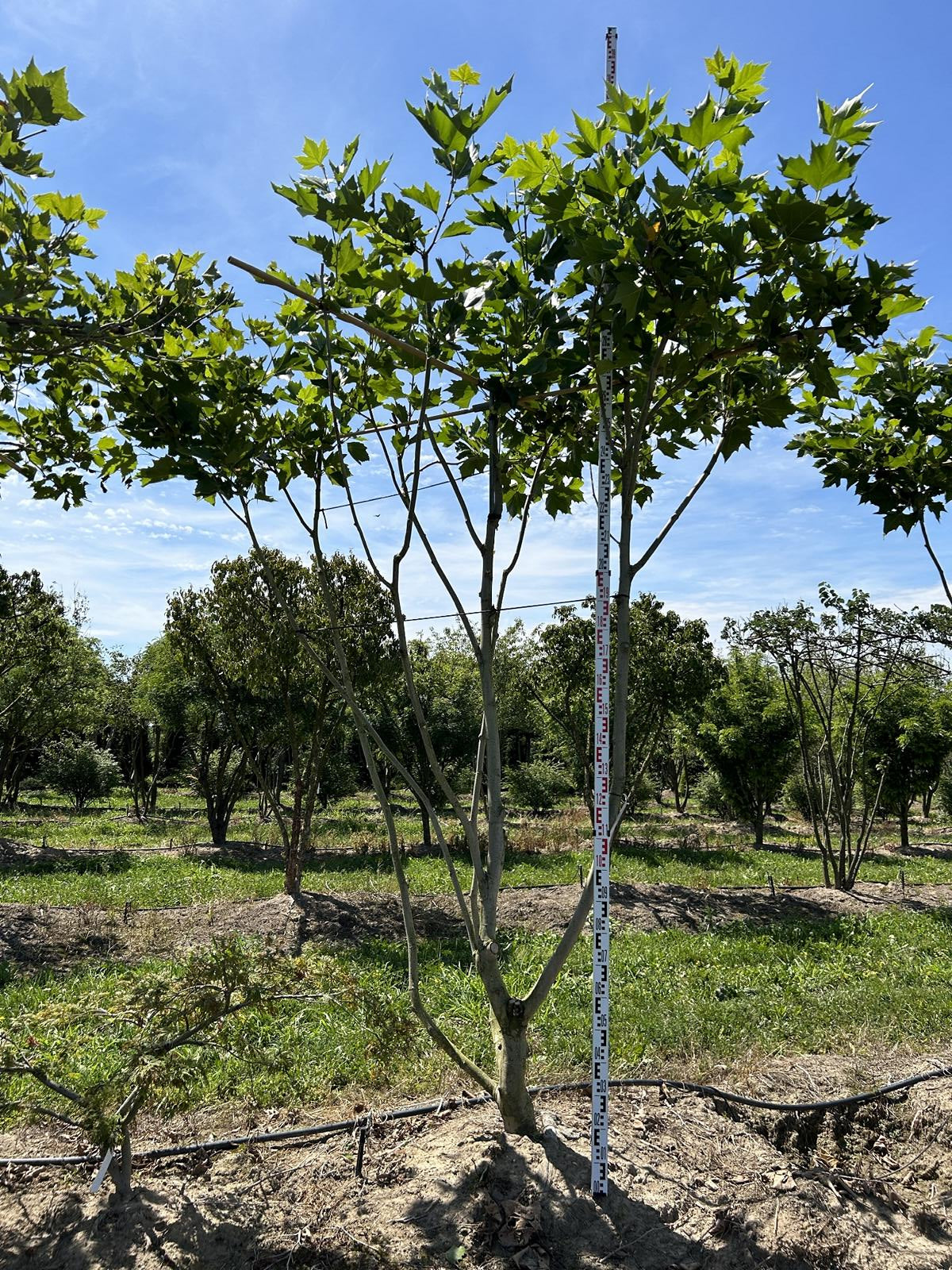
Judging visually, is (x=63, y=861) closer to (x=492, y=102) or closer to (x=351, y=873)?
(x=351, y=873)

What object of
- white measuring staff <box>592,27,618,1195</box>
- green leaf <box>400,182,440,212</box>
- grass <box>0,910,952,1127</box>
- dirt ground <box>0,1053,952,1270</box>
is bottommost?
grass <box>0,910,952,1127</box>

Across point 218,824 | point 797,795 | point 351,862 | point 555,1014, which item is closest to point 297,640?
point 351,862

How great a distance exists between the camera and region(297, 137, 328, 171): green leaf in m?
2.38

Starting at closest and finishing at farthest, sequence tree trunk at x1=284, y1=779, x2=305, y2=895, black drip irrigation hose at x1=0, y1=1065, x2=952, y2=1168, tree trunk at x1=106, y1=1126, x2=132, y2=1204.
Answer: tree trunk at x1=106, y1=1126, x2=132, y2=1204 < black drip irrigation hose at x1=0, y1=1065, x2=952, y2=1168 < tree trunk at x1=284, y1=779, x2=305, y2=895

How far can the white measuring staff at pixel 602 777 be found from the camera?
8.39 ft

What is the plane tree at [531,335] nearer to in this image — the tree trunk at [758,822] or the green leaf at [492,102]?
the green leaf at [492,102]

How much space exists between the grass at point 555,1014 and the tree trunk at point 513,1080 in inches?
15.2

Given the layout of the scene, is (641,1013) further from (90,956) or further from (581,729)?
(581,729)

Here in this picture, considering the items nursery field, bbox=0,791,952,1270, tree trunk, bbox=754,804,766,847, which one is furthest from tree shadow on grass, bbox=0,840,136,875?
tree trunk, bbox=754,804,766,847

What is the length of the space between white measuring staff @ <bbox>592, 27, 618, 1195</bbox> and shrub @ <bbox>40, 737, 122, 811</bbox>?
26.0 meters

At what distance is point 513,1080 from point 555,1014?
2.98 meters

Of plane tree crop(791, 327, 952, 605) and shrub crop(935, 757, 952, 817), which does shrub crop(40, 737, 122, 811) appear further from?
shrub crop(935, 757, 952, 817)

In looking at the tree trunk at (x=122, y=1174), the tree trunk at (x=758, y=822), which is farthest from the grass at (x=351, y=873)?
the tree trunk at (x=122, y=1174)

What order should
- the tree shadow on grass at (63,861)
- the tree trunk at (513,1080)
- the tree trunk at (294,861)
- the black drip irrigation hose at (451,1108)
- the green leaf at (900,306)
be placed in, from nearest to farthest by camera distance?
the green leaf at (900,306) < the tree trunk at (513,1080) < the black drip irrigation hose at (451,1108) < the tree trunk at (294,861) < the tree shadow on grass at (63,861)
